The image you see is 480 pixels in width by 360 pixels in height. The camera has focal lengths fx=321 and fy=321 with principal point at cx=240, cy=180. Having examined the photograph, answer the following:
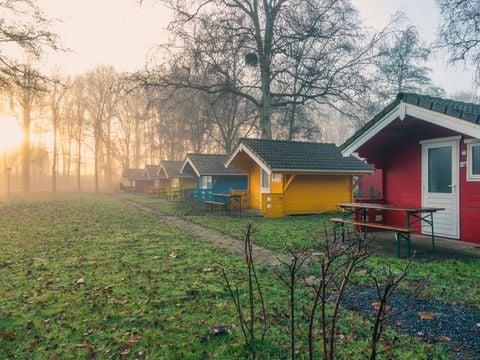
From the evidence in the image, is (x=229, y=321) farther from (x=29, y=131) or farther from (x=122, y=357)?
(x=29, y=131)

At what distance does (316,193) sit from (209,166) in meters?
9.86

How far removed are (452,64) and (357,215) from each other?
9581 mm

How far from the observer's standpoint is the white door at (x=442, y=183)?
7.94m

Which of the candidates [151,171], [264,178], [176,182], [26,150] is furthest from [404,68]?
[26,150]

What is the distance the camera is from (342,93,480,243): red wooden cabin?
23.1 ft

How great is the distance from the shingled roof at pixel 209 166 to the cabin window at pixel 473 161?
17.0 m

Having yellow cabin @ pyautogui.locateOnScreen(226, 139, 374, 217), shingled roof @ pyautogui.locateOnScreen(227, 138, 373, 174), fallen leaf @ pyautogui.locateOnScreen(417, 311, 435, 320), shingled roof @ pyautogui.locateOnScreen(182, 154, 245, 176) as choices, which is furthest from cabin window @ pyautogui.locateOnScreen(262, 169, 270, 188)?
fallen leaf @ pyautogui.locateOnScreen(417, 311, 435, 320)

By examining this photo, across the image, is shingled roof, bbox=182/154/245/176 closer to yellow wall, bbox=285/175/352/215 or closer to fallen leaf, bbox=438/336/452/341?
yellow wall, bbox=285/175/352/215

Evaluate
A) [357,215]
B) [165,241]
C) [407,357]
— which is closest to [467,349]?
[407,357]

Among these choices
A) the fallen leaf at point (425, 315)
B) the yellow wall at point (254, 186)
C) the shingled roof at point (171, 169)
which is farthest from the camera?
the shingled roof at point (171, 169)

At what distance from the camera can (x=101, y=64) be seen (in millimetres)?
45156

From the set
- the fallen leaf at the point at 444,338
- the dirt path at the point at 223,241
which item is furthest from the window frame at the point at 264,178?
the fallen leaf at the point at 444,338

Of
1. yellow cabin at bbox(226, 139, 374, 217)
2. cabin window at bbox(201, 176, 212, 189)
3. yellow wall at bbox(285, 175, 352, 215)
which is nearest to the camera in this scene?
yellow cabin at bbox(226, 139, 374, 217)

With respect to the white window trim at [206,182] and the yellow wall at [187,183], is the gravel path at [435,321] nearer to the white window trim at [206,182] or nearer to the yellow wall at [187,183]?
the white window trim at [206,182]
